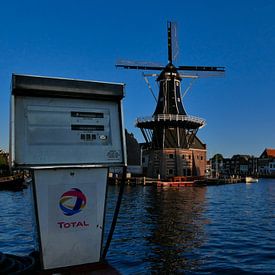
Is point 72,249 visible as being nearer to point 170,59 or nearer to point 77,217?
point 77,217

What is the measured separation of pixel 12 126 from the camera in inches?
193

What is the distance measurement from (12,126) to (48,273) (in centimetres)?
220

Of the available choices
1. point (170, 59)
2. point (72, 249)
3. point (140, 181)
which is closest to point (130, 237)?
point (72, 249)

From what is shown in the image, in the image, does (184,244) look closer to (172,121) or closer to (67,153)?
(67,153)

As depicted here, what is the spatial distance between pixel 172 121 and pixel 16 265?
56678 mm

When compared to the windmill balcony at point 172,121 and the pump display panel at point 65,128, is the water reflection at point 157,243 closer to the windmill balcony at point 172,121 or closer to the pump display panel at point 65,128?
the pump display panel at point 65,128

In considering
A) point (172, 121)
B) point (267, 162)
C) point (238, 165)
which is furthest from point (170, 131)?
point (238, 165)

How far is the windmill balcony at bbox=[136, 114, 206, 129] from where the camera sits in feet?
199

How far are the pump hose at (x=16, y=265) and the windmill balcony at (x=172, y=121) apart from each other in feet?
183

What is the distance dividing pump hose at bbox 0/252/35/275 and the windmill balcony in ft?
183

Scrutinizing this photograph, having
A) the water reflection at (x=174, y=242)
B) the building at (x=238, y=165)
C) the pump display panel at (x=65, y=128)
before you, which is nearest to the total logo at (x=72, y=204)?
the pump display panel at (x=65, y=128)

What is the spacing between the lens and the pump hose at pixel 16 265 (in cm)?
491

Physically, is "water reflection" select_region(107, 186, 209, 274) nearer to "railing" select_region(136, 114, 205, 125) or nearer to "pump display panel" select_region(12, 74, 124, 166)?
"pump display panel" select_region(12, 74, 124, 166)

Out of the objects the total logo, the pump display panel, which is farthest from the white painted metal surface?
the pump display panel
